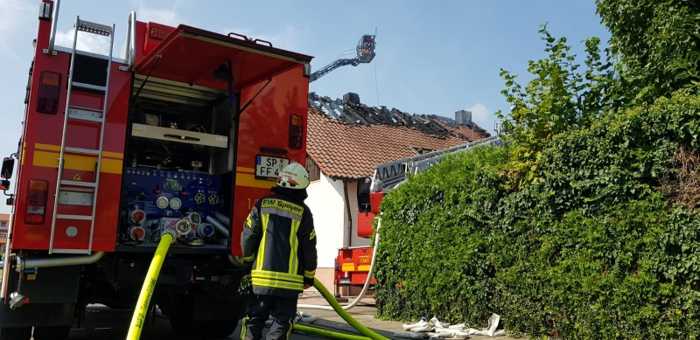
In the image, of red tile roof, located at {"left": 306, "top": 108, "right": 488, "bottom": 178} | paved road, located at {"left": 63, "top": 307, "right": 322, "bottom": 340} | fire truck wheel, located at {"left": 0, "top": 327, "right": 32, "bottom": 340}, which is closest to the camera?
fire truck wheel, located at {"left": 0, "top": 327, "right": 32, "bottom": 340}

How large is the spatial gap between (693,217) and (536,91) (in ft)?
10.8

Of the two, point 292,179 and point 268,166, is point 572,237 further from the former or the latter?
point 292,179

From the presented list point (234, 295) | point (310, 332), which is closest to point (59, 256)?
point (234, 295)

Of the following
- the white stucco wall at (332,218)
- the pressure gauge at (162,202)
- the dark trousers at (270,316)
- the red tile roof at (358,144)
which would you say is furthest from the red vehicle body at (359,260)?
the dark trousers at (270,316)

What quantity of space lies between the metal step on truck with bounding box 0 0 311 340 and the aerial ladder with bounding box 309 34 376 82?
37.3 metres

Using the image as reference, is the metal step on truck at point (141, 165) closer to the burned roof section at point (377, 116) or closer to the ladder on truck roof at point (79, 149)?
the ladder on truck roof at point (79, 149)

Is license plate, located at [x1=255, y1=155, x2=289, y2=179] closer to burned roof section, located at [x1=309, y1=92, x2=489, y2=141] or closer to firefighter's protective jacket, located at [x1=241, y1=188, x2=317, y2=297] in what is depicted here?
firefighter's protective jacket, located at [x1=241, y1=188, x2=317, y2=297]

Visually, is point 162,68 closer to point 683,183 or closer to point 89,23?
point 89,23

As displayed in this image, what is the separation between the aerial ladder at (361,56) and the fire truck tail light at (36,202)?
3875cm

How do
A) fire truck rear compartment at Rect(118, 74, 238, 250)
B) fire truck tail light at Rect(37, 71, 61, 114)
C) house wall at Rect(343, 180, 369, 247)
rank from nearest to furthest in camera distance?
fire truck tail light at Rect(37, 71, 61, 114) < fire truck rear compartment at Rect(118, 74, 238, 250) < house wall at Rect(343, 180, 369, 247)

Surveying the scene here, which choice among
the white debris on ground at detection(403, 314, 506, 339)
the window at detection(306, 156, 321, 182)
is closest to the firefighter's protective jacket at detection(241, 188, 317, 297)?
the white debris on ground at detection(403, 314, 506, 339)

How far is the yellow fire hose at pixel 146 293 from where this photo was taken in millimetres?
4641

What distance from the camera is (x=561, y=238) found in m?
7.29

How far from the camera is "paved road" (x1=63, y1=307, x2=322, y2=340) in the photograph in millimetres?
7543
